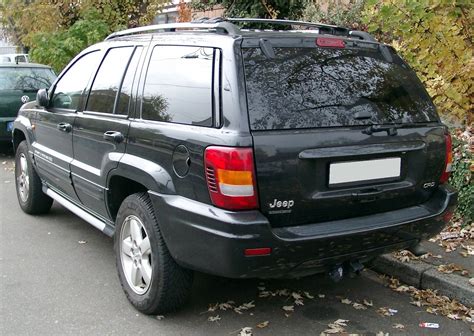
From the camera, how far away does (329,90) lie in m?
3.09

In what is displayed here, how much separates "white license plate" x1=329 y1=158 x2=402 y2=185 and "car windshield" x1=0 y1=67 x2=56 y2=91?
8.04 metres

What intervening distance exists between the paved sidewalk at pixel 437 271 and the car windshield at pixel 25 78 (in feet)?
25.1

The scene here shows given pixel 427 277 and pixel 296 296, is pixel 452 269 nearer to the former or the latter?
pixel 427 277

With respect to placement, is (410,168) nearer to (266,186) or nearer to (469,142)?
(266,186)

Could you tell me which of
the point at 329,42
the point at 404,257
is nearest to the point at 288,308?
the point at 404,257

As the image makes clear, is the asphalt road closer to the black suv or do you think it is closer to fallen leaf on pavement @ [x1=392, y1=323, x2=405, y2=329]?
fallen leaf on pavement @ [x1=392, y1=323, x2=405, y2=329]

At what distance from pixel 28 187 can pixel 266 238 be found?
3.81 metres

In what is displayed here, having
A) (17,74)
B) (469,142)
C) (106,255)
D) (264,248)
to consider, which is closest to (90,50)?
(106,255)

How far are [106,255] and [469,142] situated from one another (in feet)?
12.4

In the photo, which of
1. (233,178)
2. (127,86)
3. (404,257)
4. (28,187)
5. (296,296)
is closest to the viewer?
(233,178)

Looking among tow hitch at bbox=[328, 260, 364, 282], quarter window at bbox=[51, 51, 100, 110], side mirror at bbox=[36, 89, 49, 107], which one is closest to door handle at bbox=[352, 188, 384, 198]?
tow hitch at bbox=[328, 260, 364, 282]

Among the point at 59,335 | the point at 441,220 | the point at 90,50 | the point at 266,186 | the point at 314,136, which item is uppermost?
the point at 90,50

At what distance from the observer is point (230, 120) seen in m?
2.81

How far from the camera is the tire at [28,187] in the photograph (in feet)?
18.3
